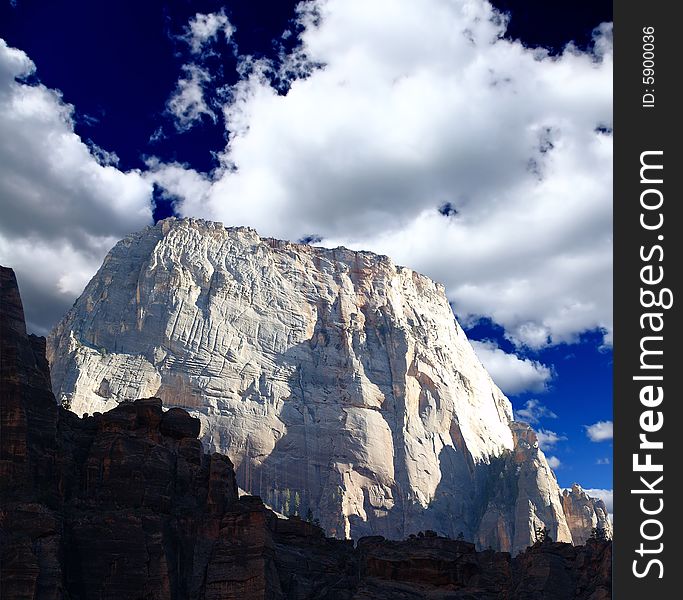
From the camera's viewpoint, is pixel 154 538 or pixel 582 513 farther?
pixel 582 513

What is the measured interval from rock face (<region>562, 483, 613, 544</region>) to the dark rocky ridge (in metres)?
99.2

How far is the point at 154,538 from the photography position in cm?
7412

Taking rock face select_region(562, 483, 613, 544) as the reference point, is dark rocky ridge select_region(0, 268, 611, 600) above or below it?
below

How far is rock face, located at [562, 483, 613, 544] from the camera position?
608 feet

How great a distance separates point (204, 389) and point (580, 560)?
386 feet

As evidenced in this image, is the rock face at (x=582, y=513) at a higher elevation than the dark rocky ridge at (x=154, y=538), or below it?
higher

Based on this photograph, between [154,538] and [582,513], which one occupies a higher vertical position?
[582,513]

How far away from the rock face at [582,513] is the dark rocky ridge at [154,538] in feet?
326

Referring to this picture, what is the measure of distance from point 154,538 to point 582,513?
135480 millimetres

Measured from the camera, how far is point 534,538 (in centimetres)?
17600

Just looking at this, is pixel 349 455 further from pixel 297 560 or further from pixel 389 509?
pixel 297 560

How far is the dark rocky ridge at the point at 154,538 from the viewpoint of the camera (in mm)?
69625

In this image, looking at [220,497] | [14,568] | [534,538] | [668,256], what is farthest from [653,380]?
[534,538]

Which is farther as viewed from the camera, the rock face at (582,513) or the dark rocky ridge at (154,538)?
the rock face at (582,513)
